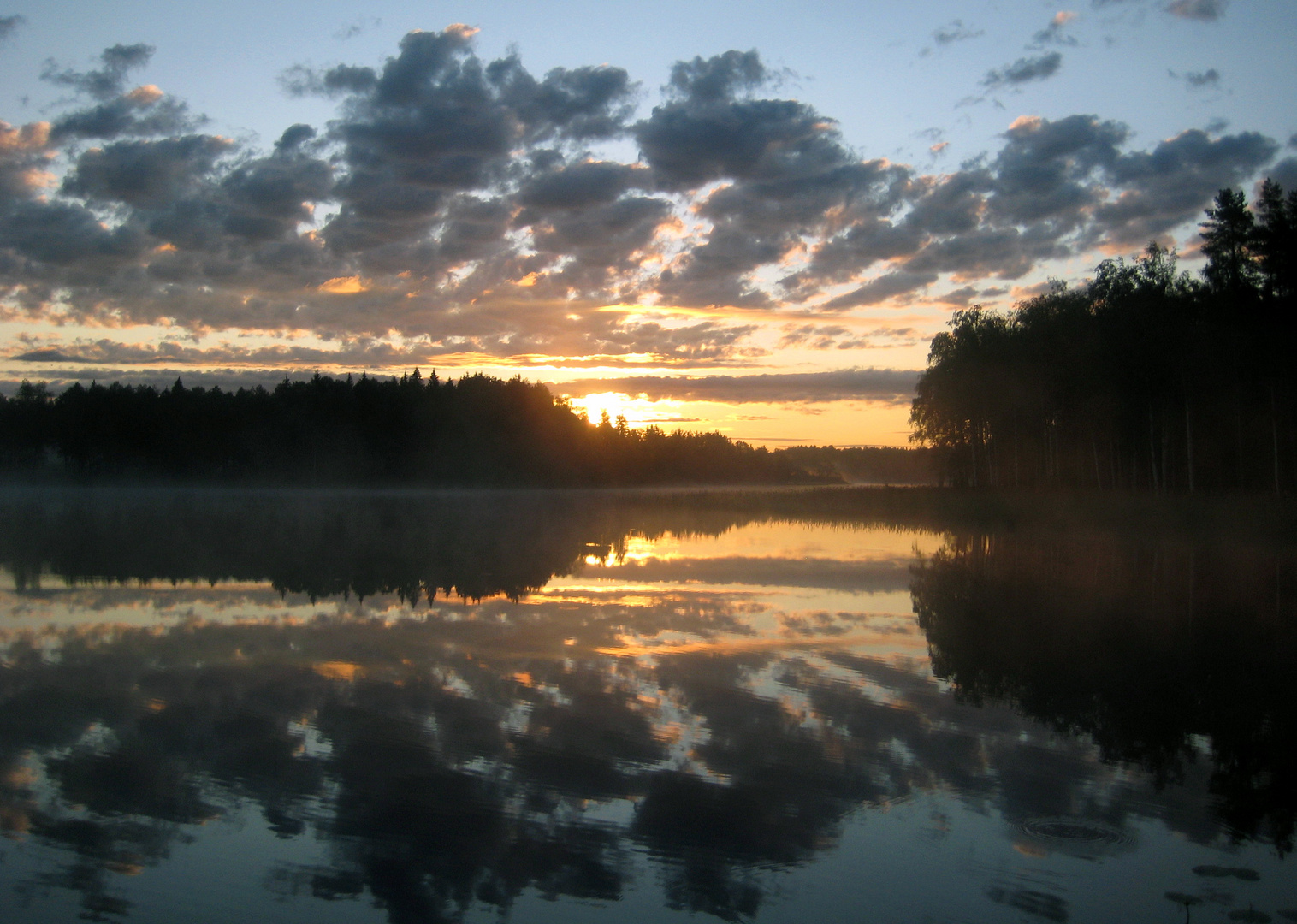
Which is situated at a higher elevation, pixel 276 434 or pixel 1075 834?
pixel 276 434

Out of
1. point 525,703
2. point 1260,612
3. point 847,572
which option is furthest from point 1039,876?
point 847,572

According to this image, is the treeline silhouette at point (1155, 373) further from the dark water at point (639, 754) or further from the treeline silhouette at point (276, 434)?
the treeline silhouette at point (276, 434)

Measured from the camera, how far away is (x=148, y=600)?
13812mm

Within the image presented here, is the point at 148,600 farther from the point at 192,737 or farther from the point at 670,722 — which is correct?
the point at 670,722

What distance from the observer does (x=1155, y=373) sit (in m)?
38.5

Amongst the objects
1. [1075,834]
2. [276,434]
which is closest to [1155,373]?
[1075,834]

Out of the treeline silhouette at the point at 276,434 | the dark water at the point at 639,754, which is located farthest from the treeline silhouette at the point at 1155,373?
the treeline silhouette at the point at 276,434

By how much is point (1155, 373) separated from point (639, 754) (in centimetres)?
3847

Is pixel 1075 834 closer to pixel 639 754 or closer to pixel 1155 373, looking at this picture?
pixel 639 754

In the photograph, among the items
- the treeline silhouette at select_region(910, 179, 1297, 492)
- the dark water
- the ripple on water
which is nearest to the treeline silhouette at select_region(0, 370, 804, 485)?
the treeline silhouette at select_region(910, 179, 1297, 492)

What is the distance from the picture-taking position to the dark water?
475cm

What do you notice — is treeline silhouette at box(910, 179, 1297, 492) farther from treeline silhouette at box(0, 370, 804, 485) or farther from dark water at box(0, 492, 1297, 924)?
treeline silhouette at box(0, 370, 804, 485)

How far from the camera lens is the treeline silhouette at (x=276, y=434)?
307 ft

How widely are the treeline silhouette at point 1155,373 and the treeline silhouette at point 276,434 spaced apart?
2157 inches
